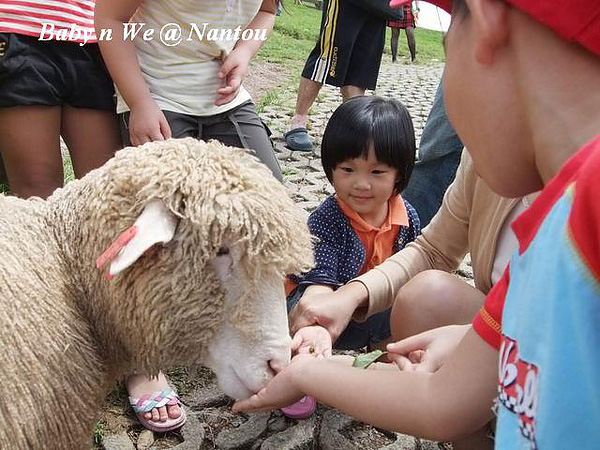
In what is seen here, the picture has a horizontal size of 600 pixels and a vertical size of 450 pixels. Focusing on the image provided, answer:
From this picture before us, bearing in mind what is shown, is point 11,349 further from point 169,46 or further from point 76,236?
point 169,46

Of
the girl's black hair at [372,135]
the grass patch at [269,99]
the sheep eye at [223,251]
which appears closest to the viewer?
the sheep eye at [223,251]

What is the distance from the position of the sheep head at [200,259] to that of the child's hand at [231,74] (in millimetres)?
865

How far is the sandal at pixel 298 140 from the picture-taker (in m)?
4.70

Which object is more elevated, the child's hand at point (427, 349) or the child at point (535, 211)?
the child at point (535, 211)

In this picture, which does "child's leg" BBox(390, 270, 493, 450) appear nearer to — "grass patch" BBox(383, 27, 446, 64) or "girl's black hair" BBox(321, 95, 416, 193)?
"girl's black hair" BBox(321, 95, 416, 193)

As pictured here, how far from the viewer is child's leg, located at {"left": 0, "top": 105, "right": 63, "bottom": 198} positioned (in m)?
2.03

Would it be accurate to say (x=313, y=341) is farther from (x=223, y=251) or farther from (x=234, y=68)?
(x=234, y=68)

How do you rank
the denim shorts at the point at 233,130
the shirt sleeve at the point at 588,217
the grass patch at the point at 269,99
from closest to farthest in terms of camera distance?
the shirt sleeve at the point at 588,217 < the denim shorts at the point at 233,130 < the grass patch at the point at 269,99

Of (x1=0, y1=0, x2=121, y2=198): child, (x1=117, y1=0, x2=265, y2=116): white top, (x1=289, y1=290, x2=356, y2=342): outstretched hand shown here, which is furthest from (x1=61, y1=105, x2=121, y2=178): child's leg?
(x1=289, y1=290, x2=356, y2=342): outstretched hand

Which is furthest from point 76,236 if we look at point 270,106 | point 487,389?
point 270,106

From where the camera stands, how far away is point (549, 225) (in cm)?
60

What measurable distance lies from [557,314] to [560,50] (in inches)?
11.1

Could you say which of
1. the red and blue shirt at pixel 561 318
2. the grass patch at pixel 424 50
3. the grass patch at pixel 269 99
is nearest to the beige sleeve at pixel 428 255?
the red and blue shirt at pixel 561 318

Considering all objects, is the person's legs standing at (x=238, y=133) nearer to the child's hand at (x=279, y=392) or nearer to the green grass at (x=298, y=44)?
the child's hand at (x=279, y=392)
